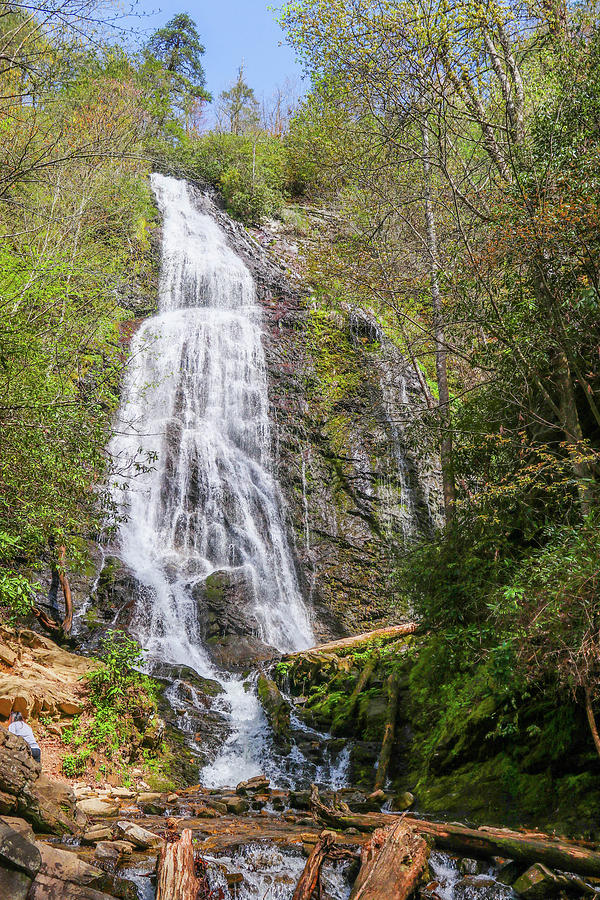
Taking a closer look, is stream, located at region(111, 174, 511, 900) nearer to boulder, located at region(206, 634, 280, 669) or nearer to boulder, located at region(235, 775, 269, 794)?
boulder, located at region(206, 634, 280, 669)

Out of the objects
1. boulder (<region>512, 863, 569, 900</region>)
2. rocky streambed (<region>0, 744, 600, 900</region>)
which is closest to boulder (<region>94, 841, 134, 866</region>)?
rocky streambed (<region>0, 744, 600, 900</region>)

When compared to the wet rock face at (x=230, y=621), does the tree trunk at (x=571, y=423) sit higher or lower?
higher

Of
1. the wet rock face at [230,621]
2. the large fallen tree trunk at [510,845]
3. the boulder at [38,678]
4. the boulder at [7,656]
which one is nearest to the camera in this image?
the large fallen tree trunk at [510,845]

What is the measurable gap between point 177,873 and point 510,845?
2.37m

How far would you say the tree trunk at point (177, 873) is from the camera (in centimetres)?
390

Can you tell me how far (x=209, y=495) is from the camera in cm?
1614

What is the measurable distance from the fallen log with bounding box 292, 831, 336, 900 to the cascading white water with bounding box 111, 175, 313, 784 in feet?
16.2

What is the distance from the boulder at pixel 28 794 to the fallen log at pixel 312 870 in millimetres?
2000

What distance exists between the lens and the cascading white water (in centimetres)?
1308

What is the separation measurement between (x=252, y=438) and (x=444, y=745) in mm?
12213

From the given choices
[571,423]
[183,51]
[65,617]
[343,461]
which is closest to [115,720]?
[65,617]

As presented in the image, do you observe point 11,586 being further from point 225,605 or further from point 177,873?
point 225,605

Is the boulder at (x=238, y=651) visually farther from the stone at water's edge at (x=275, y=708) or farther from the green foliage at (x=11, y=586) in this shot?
the green foliage at (x=11, y=586)

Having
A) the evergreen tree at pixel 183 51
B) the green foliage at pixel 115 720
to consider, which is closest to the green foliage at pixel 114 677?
the green foliage at pixel 115 720
